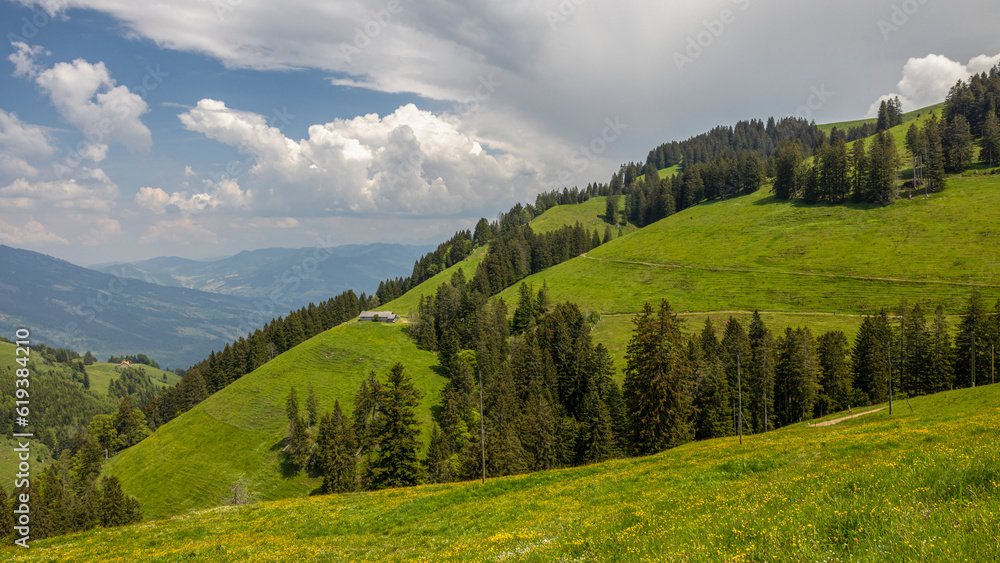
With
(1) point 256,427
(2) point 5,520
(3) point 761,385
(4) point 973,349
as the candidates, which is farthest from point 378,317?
(4) point 973,349

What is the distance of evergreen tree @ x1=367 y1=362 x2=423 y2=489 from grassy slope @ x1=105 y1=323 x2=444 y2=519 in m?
56.4

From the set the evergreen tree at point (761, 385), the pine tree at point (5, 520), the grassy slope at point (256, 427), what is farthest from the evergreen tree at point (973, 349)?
the pine tree at point (5, 520)

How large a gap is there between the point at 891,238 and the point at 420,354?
151613 mm

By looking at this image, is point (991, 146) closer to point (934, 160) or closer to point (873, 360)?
point (934, 160)

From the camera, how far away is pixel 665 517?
12164 millimetres

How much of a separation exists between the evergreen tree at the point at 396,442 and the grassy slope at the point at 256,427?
185 ft

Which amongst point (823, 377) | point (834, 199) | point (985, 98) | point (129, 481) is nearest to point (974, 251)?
point (834, 199)

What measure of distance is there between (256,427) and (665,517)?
116 meters

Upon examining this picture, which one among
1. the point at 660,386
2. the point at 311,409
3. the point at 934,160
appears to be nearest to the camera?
the point at 660,386

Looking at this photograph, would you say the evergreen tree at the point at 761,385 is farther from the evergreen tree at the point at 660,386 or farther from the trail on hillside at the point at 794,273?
the trail on hillside at the point at 794,273

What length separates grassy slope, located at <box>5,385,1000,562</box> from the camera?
7.31m

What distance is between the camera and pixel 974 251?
111m

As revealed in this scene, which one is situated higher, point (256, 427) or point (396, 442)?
point (396, 442)

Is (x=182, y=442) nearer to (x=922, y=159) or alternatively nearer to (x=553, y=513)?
(x=553, y=513)
